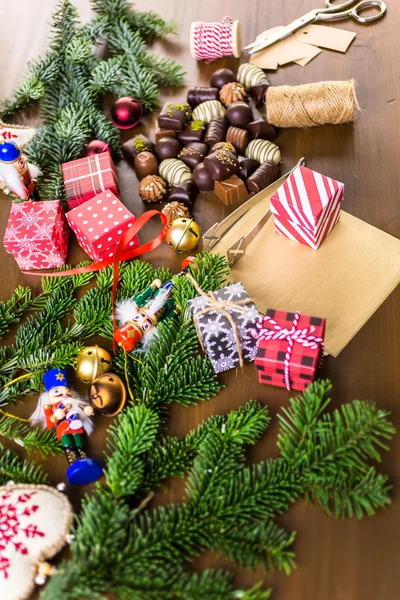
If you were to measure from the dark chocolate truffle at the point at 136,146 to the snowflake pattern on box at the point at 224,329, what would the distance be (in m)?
0.50

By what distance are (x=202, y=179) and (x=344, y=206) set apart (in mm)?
318

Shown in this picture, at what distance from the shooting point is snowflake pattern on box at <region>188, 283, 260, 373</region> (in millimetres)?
1095

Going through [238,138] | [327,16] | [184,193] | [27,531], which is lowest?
[27,531]

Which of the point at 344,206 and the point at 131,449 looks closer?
the point at 131,449

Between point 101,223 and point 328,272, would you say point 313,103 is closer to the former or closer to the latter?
point 328,272

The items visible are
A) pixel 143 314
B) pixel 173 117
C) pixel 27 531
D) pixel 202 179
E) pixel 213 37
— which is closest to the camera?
pixel 27 531

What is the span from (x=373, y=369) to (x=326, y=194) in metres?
0.35

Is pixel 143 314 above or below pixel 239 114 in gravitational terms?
below

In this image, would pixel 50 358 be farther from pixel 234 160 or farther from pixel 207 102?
pixel 207 102

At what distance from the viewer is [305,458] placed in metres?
0.95

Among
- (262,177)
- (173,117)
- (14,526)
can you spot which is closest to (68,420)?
(14,526)

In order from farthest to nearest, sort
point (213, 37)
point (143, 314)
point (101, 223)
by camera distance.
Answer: point (213, 37), point (101, 223), point (143, 314)

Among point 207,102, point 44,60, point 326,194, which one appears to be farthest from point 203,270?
point 44,60

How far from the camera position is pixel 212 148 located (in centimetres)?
142
